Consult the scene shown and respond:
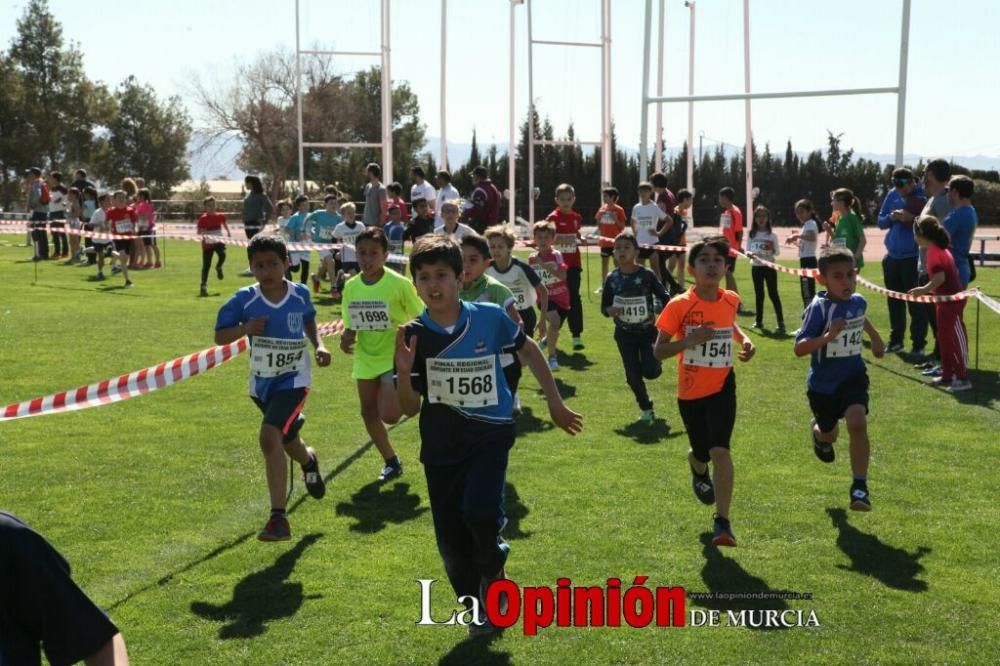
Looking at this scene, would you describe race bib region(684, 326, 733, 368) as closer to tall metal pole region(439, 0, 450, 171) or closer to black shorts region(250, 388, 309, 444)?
black shorts region(250, 388, 309, 444)

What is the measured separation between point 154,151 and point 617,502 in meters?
79.6

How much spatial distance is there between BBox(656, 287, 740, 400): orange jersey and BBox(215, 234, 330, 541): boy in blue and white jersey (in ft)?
7.35

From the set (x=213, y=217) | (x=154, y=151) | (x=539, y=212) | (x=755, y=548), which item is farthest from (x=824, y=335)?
(x=154, y=151)

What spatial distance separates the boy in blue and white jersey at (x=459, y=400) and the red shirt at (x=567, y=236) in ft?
36.2

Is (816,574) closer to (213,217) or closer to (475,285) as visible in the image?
A: (475,285)

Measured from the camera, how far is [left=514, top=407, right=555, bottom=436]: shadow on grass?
11.0 metres

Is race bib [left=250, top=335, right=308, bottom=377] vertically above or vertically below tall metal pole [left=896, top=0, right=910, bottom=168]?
below

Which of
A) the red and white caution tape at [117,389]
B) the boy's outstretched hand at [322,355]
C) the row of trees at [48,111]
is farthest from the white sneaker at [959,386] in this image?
the row of trees at [48,111]

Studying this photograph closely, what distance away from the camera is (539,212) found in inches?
1993

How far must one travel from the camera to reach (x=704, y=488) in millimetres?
7797

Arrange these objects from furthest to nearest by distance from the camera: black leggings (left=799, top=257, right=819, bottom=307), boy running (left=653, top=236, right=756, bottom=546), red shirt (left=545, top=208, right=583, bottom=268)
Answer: black leggings (left=799, top=257, right=819, bottom=307) < red shirt (left=545, top=208, right=583, bottom=268) < boy running (left=653, top=236, right=756, bottom=546)

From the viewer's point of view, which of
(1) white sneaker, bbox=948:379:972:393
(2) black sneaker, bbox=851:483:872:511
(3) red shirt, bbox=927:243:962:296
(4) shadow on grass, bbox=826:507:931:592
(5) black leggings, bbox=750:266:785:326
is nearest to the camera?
(4) shadow on grass, bbox=826:507:931:592

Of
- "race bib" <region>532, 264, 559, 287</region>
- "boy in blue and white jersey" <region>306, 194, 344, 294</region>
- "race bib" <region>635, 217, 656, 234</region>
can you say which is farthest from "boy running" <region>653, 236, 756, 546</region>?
"boy in blue and white jersey" <region>306, 194, 344, 294</region>

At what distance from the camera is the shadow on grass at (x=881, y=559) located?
21.5 feet
